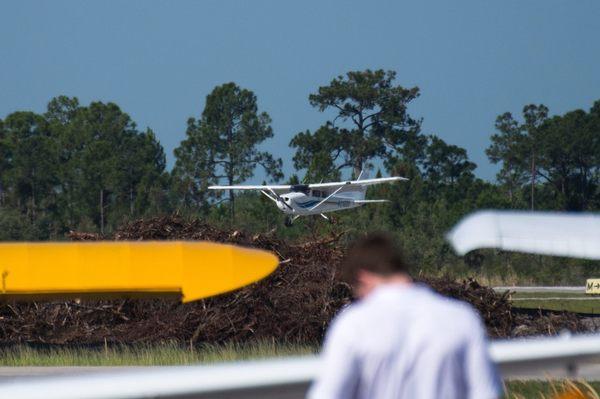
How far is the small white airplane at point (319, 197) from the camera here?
5925 cm

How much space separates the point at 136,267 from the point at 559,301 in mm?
20673

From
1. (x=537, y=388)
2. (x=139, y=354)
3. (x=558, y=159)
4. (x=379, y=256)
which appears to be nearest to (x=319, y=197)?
(x=558, y=159)

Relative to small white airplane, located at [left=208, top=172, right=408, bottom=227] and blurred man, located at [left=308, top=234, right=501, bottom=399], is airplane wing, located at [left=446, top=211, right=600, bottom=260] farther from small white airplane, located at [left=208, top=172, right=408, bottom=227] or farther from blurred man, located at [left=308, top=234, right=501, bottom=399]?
small white airplane, located at [left=208, top=172, right=408, bottom=227]

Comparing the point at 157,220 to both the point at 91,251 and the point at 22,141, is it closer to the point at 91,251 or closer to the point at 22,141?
Answer: the point at 91,251

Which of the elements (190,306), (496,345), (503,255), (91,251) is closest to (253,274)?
(91,251)

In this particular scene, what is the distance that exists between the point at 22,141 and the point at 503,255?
43.5 meters

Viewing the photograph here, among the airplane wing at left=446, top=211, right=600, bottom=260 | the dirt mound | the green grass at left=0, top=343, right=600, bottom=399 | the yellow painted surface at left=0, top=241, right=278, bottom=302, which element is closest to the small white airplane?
the dirt mound

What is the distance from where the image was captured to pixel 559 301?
1147 inches

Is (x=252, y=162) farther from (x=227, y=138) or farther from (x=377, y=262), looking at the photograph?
(x=377, y=262)

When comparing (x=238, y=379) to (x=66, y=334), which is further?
(x=66, y=334)

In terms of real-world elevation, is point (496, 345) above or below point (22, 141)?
below

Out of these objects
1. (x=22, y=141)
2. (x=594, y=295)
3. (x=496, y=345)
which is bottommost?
(x=594, y=295)

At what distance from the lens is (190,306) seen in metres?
20.0

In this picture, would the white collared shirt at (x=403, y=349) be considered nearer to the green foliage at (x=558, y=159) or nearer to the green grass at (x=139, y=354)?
the green grass at (x=139, y=354)
